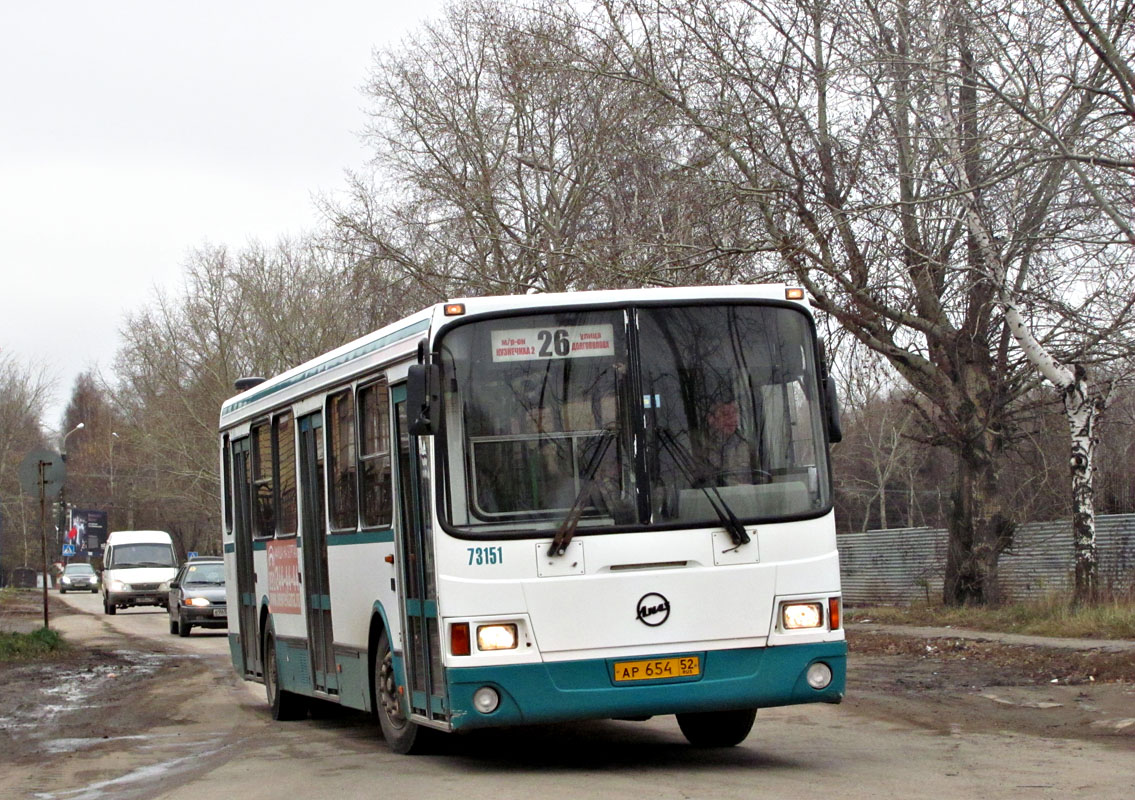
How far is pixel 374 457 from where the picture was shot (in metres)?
10.9

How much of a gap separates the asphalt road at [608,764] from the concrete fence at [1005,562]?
441 inches

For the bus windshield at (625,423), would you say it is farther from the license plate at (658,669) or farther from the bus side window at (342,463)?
the bus side window at (342,463)

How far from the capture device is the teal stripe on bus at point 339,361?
9.97 meters

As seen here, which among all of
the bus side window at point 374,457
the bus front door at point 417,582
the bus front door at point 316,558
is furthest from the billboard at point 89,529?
the bus front door at point 417,582

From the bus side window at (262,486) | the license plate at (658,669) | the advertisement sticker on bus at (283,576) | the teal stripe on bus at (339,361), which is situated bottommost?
the license plate at (658,669)

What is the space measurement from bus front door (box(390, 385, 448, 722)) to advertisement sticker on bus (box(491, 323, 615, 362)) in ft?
2.51

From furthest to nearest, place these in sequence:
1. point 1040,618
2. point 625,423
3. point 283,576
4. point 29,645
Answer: point 29,645
point 1040,618
point 283,576
point 625,423

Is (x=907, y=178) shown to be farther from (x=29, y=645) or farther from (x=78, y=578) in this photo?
(x=78, y=578)

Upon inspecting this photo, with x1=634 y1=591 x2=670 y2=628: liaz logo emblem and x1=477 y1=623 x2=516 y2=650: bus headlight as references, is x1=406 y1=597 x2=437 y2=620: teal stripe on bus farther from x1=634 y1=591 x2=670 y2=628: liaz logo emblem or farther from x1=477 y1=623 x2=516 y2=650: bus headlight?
x1=634 y1=591 x2=670 y2=628: liaz logo emblem

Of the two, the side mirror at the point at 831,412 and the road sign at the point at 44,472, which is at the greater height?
the road sign at the point at 44,472

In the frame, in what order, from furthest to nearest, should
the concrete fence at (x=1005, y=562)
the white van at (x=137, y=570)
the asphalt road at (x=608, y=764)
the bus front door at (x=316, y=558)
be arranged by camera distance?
1. the white van at (x=137, y=570)
2. the concrete fence at (x=1005, y=562)
3. the bus front door at (x=316, y=558)
4. the asphalt road at (x=608, y=764)

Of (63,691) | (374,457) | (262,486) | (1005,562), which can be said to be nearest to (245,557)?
(262,486)

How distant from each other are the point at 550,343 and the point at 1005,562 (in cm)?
1981

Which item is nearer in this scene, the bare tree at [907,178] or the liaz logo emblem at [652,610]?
the liaz logo emblem at [652,610]
